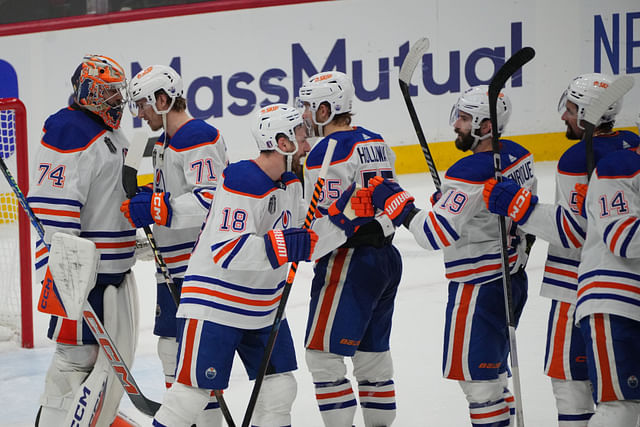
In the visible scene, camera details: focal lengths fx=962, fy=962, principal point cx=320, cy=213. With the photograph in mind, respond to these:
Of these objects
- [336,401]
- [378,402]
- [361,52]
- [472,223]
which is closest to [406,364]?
[378,402]

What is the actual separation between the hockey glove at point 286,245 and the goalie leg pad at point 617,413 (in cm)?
92

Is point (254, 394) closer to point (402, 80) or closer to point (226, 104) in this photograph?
point (402, 80)

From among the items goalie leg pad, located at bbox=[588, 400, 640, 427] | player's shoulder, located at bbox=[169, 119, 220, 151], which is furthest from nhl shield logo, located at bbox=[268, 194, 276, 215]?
goalie leg pad, located at bbox=[588, 400, 640, 427]

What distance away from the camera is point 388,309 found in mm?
3299

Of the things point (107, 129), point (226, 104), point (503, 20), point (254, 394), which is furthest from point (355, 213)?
point (503, 20)

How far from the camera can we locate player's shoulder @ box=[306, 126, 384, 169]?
3.13 metres

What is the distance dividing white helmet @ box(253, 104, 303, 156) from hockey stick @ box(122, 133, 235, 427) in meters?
0.43

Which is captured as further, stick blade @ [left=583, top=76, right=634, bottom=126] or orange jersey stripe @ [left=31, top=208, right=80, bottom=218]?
orange jersey stripe @ [left=31, top=208, right=80, bottom=218]

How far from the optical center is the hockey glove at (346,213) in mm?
2992

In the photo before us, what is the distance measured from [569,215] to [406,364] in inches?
62.1

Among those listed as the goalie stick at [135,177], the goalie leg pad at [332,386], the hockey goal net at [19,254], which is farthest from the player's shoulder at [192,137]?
the hockey goal net at [19,254]

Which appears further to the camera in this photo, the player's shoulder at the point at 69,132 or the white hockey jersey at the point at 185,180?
the white hockey jersey at the point at 185,180

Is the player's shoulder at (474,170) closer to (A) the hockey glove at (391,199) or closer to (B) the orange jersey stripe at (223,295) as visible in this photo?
(A) the hockey glove at (391,199)

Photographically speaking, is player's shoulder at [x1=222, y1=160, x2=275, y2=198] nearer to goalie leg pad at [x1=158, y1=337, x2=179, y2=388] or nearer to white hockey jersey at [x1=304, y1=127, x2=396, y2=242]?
white hockey jersey at [x1=304, y1=127, x2=396, y2=242]
